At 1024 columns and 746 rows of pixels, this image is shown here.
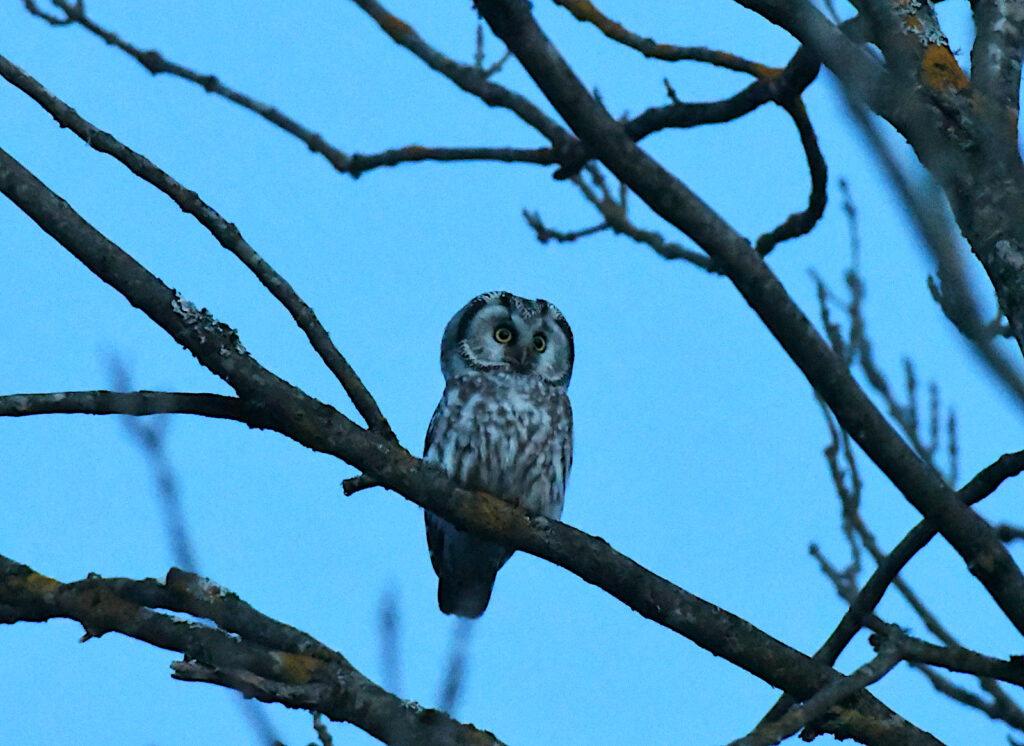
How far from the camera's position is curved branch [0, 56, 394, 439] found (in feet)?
12.0

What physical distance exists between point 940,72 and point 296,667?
199 centimetres

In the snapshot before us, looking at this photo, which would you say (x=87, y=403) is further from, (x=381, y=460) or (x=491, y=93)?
(x=491, y=93)

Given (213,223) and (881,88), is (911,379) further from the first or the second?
(213,223)

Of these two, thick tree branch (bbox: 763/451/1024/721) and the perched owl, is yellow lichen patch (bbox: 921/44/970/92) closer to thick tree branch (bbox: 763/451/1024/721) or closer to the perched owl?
thick tree branch (bbox: 763/451/1024/721)

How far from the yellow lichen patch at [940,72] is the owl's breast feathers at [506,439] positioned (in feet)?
11.0

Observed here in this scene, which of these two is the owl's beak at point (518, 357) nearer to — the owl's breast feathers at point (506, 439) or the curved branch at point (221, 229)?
the owl's breast feathers at point (506, 439)

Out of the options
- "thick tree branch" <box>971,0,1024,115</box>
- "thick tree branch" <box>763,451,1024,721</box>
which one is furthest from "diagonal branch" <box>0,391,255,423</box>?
"thick tree branch" <box>971,0,1024,115</box>

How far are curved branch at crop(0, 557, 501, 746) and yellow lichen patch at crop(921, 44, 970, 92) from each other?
1794 millimetres

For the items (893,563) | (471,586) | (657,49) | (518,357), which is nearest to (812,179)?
(657,49)

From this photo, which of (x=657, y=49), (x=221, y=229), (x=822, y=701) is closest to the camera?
(x=822, y=701)

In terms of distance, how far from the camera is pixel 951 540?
3.22 metres

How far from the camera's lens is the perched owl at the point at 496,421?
20.1 feet

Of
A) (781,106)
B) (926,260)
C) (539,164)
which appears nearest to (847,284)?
(781,106)

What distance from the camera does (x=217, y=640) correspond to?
278 centimetres
